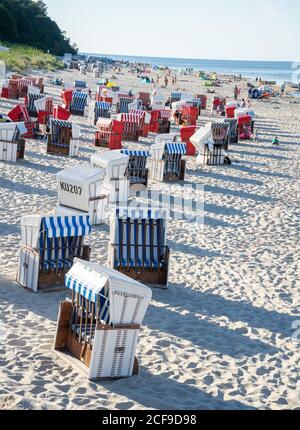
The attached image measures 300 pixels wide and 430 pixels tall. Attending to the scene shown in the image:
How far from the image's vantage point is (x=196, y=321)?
794cm

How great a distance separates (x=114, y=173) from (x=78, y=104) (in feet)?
54.7

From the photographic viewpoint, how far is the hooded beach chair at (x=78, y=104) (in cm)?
2878

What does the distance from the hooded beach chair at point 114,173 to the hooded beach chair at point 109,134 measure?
6.92 m

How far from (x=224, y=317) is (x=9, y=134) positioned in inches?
399

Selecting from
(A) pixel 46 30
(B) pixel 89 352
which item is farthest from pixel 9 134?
(A) pixel 46 30

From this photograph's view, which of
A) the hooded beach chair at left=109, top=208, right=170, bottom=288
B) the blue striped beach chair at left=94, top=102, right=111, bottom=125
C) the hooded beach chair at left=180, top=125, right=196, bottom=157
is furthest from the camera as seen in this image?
the blue striped beach chair at left=94, top=102, right=111, bottom=125

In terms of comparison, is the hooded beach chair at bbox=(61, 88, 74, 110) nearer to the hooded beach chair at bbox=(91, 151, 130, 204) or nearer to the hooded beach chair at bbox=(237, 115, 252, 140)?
the hooded beach chair at bbox=(237, 115, 252, 140)

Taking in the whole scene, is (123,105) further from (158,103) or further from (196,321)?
(196,321)

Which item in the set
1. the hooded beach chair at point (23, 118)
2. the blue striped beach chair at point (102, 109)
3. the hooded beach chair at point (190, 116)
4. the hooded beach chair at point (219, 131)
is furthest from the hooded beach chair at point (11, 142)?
the hooded beach chair at point (190, 116)

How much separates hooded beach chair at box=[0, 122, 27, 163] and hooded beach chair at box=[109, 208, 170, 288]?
8205 millimetres

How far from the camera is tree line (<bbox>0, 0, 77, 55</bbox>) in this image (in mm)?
84125

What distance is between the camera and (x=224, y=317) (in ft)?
26.6

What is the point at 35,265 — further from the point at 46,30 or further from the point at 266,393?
the point at 46,30

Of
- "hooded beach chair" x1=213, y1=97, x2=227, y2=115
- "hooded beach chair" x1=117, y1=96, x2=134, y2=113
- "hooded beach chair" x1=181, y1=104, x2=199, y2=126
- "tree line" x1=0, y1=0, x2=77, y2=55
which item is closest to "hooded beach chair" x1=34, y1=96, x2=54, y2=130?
"hooded beach chair" x1=117, y1=96, x2=134, y2=113
